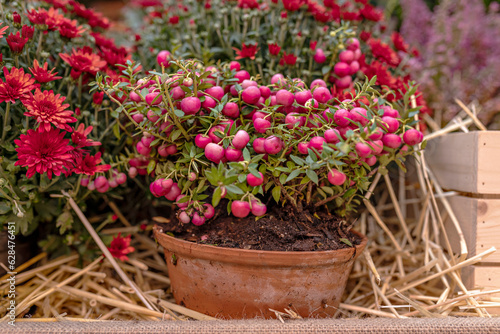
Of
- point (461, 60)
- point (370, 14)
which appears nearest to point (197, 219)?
point (370, 14)

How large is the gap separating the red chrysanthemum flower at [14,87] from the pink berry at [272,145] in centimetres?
46

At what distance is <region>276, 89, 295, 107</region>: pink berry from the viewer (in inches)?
26.5

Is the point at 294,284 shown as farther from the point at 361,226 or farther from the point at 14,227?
the point at 14,227

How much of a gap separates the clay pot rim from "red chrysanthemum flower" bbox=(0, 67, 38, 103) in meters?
0.41

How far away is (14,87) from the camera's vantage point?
661mm

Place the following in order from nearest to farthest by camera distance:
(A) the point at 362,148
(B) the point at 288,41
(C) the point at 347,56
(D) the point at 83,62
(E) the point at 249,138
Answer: (A) the point at 362,148, (E) the point at 249,138, (D) the point at 83,62, (C) the point at 347,56, (B) the point at 288,41

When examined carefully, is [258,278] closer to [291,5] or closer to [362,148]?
[362,148]

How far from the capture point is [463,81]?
1351 millimetres

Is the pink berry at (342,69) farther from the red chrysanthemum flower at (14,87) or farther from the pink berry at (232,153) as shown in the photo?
the red chrysanthemum flower at (14,87)

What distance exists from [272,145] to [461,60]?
117cm

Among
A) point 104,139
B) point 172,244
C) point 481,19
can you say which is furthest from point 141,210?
point 481,19

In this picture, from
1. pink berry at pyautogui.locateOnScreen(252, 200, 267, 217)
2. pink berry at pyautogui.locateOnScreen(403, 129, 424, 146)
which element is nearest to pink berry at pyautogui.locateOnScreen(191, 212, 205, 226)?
pink berry at pyautogui.locateOnScreen(252, 200, 267, 217)

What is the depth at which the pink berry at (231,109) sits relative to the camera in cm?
69

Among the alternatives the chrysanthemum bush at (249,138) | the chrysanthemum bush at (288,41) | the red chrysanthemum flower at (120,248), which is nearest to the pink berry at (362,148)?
the chrysanthemum bush at (249,138)
